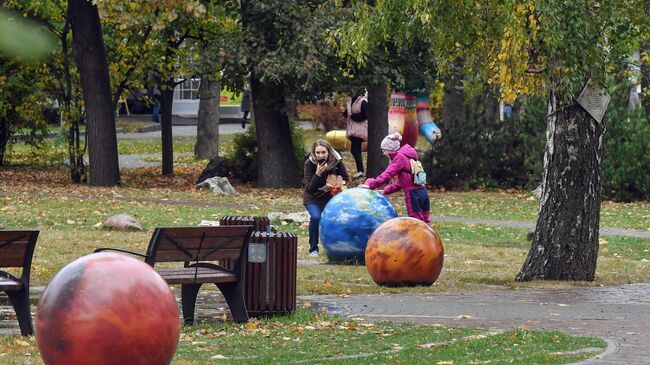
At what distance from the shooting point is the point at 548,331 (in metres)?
10.2

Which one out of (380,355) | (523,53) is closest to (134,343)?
(380,355)

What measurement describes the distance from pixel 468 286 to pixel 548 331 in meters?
3.70

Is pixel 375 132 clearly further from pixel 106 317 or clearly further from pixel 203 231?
pixel 106 317

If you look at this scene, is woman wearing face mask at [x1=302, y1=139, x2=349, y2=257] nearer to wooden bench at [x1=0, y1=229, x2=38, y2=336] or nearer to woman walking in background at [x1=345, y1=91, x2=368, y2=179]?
wooden bench at [x1=0, y1=229, x2=38, y2=336]

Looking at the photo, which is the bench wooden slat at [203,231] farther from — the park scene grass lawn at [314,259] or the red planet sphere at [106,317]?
the red planet sphere at [106,317]

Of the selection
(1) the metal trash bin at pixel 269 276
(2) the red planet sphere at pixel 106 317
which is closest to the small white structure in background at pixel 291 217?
(1) the metal trash bin at pixel 269 276

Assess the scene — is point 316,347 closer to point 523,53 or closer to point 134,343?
point 134,343

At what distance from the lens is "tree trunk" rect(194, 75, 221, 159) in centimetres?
3825

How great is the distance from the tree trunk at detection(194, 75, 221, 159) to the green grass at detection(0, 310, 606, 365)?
91.3 ft

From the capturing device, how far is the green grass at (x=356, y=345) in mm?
8625

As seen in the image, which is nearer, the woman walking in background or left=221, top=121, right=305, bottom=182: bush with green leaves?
left=221, top=121, right=305, bottom=182: bush with green leaves

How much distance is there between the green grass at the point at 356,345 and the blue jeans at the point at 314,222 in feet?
19.5

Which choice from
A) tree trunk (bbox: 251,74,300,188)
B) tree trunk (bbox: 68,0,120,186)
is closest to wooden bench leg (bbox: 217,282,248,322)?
tree trunk (bbox: 68,0,120,186)

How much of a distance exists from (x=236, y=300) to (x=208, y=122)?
2812 centimetres
